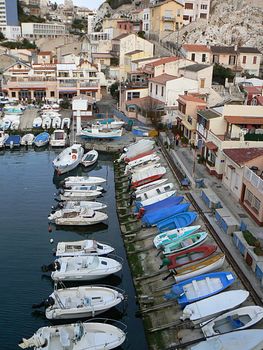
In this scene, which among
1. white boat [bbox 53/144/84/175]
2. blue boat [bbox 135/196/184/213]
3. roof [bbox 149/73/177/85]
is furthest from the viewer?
roof [bbox 149/73/177/85]

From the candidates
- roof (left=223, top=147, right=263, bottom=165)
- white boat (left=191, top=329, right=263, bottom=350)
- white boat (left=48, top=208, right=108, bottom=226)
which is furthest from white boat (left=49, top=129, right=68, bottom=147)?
white boat (left=191, top=329, right=263, bottom=350)

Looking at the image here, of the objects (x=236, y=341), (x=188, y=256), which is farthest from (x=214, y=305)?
(x=188, y=256)

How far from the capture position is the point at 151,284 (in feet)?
58.2

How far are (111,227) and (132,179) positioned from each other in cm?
625

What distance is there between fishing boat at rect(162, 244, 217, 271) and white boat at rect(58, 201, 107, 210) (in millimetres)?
8348

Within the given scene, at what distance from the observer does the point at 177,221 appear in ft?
72.5

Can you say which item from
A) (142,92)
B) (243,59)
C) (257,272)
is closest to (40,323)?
(257,272)

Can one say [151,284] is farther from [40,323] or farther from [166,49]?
[166,49]

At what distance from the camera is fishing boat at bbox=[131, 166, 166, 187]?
28.8m

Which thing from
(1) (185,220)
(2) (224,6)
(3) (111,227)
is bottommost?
(3) (111,227)

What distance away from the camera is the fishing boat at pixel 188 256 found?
18078 mm

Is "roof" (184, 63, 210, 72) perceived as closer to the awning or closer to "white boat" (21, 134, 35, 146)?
the awning

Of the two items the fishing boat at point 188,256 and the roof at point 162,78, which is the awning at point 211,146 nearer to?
the fishing boat at point 188,256

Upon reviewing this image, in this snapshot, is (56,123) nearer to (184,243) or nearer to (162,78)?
(162,78)
